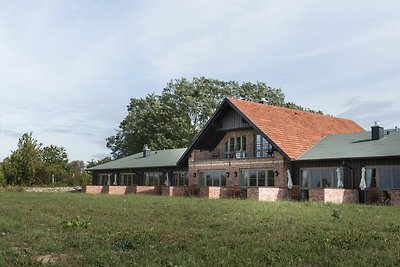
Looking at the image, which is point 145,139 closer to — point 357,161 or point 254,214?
point 357,161

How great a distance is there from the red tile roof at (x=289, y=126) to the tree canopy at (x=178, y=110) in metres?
21.7

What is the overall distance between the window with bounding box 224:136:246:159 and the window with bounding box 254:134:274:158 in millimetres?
1367

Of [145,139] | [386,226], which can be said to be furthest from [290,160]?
[145,139]

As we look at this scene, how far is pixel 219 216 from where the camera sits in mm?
16672

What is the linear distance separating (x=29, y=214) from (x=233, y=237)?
30.5 ft

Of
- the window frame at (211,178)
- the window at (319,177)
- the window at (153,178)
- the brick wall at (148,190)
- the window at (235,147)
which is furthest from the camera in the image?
the window at (153,178)

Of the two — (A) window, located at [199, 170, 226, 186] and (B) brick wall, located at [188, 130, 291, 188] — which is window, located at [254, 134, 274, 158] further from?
(A) window, located at [199, 170, 226, 186]

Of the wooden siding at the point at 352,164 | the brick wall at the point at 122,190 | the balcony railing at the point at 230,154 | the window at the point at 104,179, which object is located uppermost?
the balcony railing at the point at 230,154

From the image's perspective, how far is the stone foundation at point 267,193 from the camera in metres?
28.6

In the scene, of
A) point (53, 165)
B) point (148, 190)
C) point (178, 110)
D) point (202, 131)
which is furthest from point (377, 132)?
point (53, 165)

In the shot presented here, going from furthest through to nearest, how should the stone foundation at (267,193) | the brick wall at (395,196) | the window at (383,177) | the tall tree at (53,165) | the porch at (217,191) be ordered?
the tall tree at (53,165) < the porch at (217,191) < the stone foundation at (267,193) < the window at (383,177) < the brick wall at (395,196)

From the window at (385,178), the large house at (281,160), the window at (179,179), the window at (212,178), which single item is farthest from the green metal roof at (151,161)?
the window at (385,178)

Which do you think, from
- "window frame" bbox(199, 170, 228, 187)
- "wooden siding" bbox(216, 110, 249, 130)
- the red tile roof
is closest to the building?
"window frame" bbox(199, 170, 228, 187)

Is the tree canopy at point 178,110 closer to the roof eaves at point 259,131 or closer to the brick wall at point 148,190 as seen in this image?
the brick wall at point 148,190
